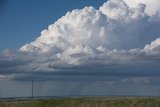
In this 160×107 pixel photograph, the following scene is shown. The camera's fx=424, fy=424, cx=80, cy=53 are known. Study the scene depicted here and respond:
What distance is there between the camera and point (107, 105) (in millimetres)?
58688

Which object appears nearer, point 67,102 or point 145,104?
point 145,104

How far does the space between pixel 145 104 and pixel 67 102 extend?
11.9 meters

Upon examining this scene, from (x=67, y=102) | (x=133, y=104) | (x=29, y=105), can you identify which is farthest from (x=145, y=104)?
(x=29, y=105)

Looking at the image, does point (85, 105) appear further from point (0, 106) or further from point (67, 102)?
point (0, 106)

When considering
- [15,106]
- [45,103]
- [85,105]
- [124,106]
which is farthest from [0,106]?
[124,106]

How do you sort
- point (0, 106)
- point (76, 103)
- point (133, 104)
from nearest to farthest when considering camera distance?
point (0, 106) → point (133, 104) → point (76, 103)

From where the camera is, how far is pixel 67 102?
209ft

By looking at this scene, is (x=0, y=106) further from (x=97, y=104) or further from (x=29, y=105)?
(x=97, y=104)

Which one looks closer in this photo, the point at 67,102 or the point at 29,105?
the point at 29,105

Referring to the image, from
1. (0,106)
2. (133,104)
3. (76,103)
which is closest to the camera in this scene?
(0,106)

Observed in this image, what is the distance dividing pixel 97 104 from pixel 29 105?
9.40 metres

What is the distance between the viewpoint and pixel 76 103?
62781 mm

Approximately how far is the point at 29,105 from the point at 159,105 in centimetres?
1774

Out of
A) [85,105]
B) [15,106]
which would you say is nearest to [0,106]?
[15,106]
